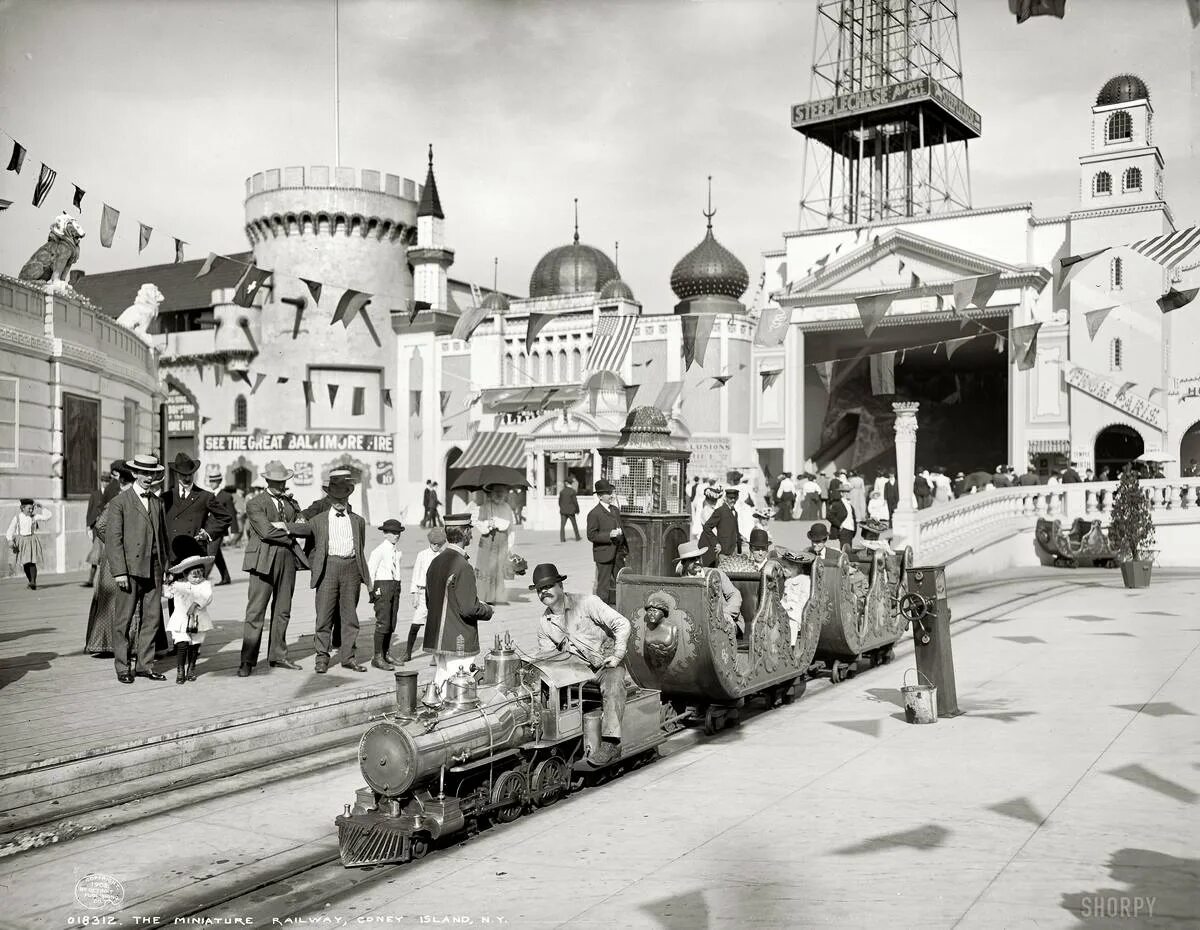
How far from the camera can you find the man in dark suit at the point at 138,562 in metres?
8.92

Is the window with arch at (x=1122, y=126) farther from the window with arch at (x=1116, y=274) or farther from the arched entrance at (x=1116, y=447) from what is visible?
the arched entrance at (x=1116, y=447)

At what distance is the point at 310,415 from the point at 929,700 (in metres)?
41.7

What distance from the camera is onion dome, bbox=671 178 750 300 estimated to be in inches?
1740

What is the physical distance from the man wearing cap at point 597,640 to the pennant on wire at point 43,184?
9491 mm

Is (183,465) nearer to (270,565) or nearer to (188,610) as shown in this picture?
(270,565)

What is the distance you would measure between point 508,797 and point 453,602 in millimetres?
2113

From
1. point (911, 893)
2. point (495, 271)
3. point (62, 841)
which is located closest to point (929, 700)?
point (911, 893)

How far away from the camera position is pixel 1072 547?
2223cm

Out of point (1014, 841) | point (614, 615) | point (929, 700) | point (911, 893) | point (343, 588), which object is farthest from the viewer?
point (343, 588)

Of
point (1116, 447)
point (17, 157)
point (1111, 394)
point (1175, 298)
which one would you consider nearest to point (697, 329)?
point (1175, 298)

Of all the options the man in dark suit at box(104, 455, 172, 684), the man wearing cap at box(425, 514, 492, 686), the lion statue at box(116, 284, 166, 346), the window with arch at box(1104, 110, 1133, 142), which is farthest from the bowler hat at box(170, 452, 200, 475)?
the window with arch at box(1104, 110, 1133, 142)

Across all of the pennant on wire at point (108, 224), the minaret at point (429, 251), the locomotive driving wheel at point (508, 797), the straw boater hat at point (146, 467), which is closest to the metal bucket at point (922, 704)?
the locomotive driving wheel at point (508, 797)

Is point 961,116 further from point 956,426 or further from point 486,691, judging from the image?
point 486,691

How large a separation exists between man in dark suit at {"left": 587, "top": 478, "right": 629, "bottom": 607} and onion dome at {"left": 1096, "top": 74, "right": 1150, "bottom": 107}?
34703mm
